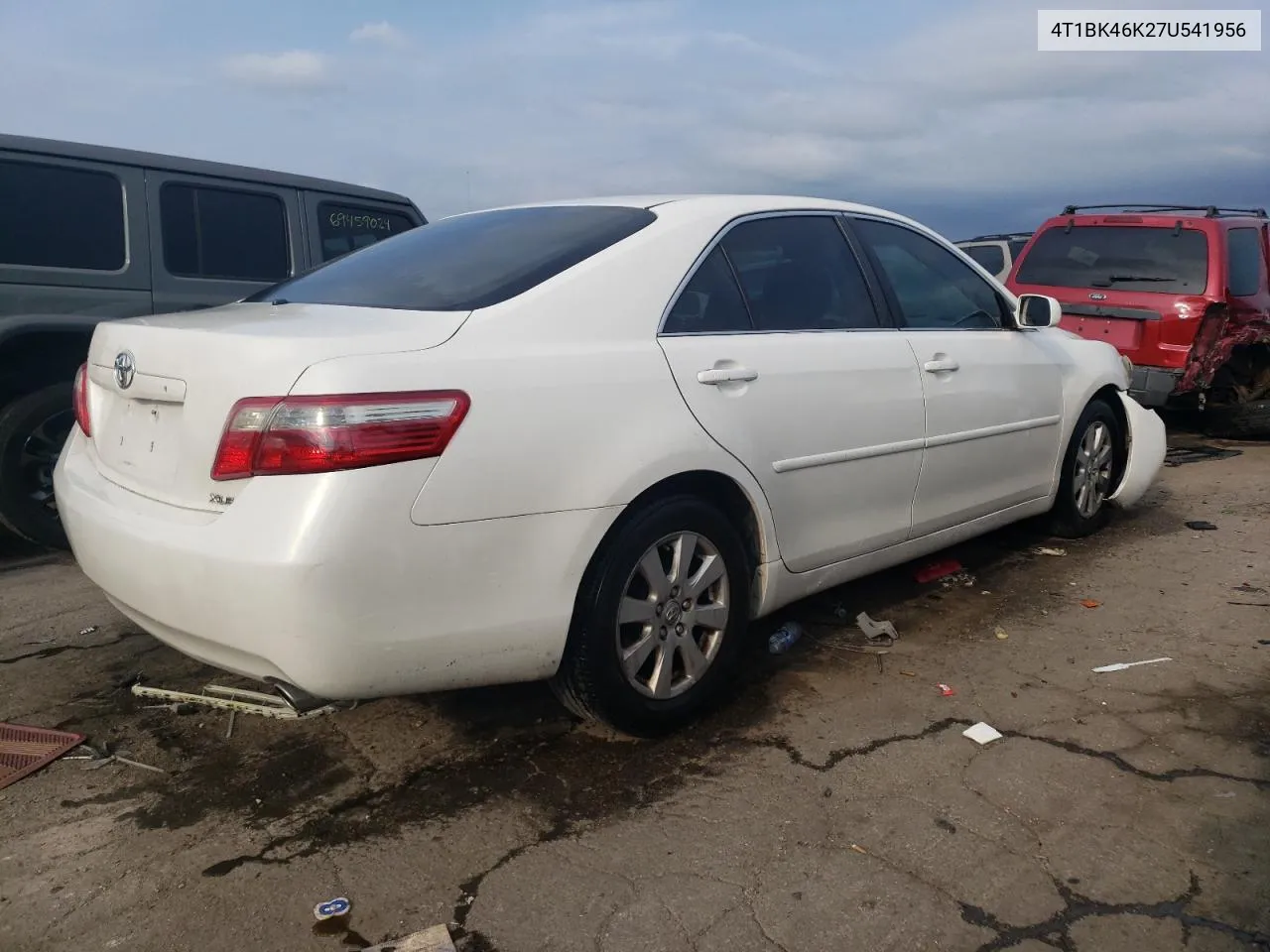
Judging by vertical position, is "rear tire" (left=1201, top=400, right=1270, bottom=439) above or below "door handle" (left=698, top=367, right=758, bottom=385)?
below

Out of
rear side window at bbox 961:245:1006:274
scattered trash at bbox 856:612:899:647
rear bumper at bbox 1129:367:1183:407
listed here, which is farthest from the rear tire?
scattered trash at bbox 856:612:899:647

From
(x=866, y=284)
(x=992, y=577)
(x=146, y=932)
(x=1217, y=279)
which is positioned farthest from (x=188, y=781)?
(x=1217, y=279)

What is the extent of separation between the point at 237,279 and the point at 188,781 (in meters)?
3.62

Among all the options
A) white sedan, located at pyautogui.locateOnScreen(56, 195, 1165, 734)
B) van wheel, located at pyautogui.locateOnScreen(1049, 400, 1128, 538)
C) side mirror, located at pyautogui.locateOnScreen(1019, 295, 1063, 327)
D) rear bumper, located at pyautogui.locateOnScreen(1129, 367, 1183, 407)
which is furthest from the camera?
rear bumper, located at pyautogui.locateOnScreen(1129, 367, 1183, 407)

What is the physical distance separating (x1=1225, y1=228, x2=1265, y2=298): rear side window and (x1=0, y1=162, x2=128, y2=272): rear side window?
754 centimetres

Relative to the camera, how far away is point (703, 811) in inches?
106

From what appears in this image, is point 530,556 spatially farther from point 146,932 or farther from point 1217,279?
point 1217,279

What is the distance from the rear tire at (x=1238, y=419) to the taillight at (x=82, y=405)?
332 inches

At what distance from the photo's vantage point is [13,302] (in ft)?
15.8

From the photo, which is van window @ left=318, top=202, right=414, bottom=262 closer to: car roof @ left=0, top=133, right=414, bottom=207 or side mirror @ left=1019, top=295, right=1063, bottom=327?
car roof @ left=0, top=133, right=414, bottom=207

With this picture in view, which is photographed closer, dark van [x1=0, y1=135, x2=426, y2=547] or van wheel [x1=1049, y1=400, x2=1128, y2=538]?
dark van [x1=0, y1=135, x2=426, y2=547]

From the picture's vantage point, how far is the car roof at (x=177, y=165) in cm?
497

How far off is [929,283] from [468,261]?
6.76 ft

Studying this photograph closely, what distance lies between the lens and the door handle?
3.06 metres
